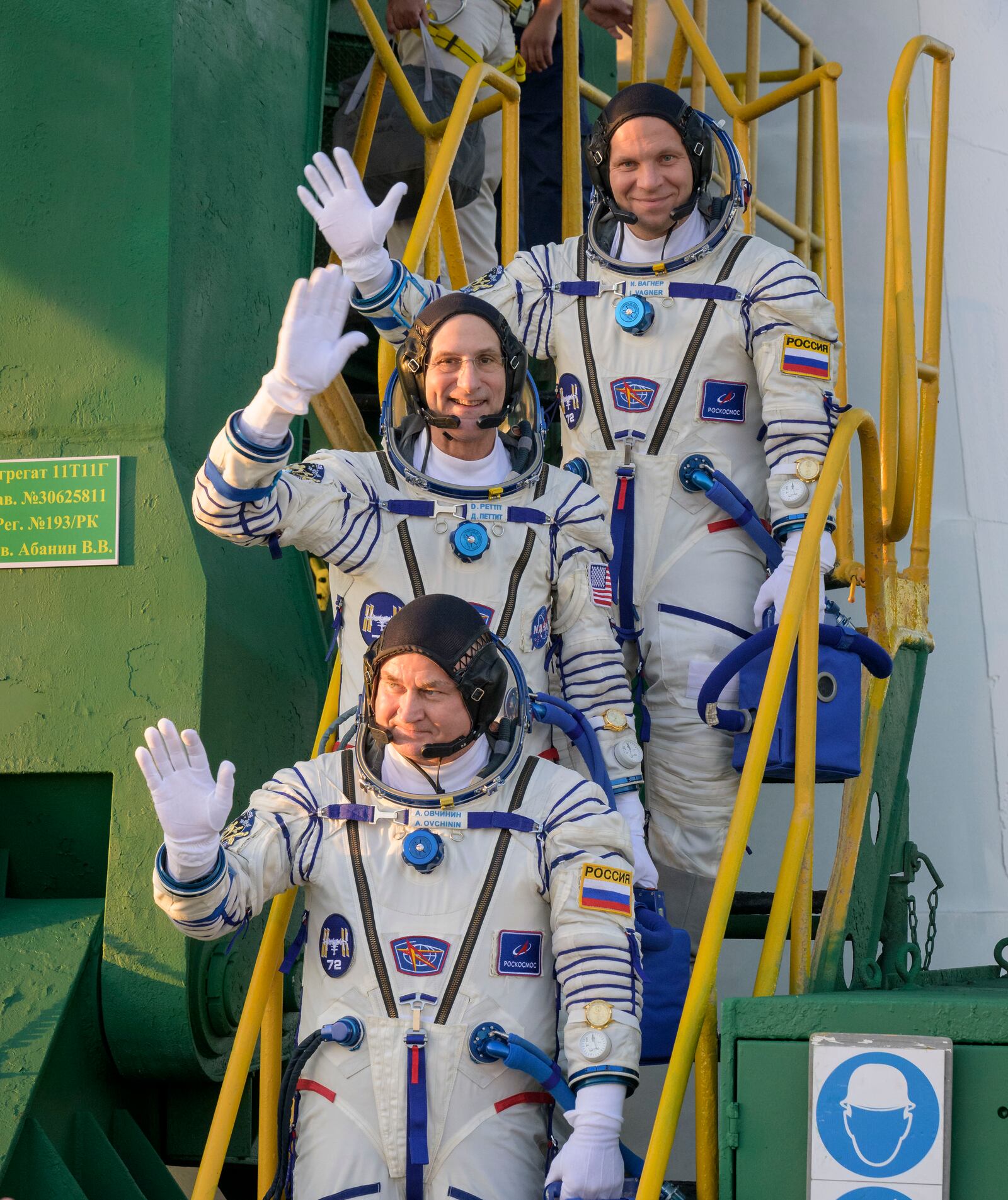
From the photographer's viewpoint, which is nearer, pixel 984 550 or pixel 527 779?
pixel 527 779

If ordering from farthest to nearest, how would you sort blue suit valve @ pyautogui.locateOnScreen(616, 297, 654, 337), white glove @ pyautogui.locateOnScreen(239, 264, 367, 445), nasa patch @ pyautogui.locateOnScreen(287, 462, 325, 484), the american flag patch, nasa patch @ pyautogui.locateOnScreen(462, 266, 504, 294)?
nasa patch @ pyautogui.locateOnScreen(462, 266, 504, 294) < blue suit valve @ pyautogui.locateOnScreen(616, 297, 654, 337) < the american flag patch < nasa patch @ pyautogui.locateOnScreen(287, 462, 325, 484) < white glove @ pyautogui.locateOnScreen(239, 264, 367, 445)

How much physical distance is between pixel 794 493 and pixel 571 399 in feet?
2.01

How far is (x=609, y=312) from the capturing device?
416 cm

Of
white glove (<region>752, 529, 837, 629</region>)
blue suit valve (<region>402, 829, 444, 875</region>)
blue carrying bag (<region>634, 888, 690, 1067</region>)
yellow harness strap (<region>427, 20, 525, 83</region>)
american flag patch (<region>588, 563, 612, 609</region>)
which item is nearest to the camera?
blue suit valve (<region>402, 829, 444, 875</region>)

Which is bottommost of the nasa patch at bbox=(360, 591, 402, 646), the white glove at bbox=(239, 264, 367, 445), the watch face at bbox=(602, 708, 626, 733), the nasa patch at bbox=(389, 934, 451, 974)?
the nasa patch at bbox=(389, 934, 451, 974)

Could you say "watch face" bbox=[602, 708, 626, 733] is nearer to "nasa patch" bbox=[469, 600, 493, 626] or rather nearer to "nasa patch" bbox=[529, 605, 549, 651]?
"nasa patch" bbox=[529, 605, 549, 651]

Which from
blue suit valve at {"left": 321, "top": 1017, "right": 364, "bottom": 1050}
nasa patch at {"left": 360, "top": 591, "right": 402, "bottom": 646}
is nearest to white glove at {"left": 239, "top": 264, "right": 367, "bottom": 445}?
nasa patch at {"left": 360, "top": 591, "right": 402, "bottom": 646}

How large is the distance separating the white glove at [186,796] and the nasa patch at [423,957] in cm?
42

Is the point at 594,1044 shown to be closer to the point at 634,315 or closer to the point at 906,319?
the point at 634,315

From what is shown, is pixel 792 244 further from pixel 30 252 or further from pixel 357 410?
pixel 30 252

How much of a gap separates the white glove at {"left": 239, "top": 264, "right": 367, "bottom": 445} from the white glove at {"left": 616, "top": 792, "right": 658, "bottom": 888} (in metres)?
1.01

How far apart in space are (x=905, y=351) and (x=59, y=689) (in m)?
2.28

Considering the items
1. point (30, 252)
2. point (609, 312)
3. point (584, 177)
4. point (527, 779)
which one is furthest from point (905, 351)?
point (584, 177)

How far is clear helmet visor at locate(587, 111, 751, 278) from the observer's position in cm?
414
